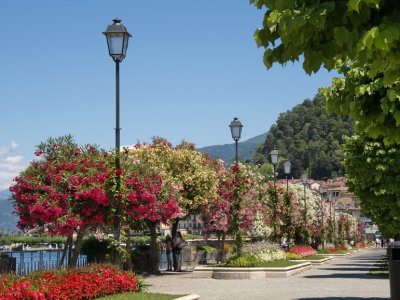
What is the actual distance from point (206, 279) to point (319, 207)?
47.2 metres

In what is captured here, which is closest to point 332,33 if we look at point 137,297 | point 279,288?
point 137,297

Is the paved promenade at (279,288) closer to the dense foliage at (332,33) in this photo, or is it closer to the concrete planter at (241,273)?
the concrete planter at (241,273)

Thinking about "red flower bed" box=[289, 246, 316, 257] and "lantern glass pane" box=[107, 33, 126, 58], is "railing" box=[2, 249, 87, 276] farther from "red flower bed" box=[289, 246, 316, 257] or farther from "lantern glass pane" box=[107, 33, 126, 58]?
"red flower bed" box=[289, 246, 316, 257]

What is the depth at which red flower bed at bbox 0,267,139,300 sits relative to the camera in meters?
10.7

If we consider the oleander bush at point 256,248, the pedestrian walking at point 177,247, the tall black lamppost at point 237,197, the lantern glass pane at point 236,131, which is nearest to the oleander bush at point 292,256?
the oleander bush at point 256,248

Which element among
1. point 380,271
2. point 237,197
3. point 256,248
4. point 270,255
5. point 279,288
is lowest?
point 380,271

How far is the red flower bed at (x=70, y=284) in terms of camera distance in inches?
422

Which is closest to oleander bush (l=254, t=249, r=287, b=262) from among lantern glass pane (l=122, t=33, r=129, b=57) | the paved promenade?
the paved promenade

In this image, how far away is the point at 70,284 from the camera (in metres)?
11.9

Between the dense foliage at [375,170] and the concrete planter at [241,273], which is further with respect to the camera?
the concrete planter at [241,273]

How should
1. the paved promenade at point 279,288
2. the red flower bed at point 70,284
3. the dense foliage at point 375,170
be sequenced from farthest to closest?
the dense foliage at point 375,170, the paved promenade at point 279,288, the red flower bed at point 70,284

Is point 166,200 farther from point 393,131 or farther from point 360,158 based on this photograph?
point 393,131

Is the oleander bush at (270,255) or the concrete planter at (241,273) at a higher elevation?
the oleander bush at (270,255)

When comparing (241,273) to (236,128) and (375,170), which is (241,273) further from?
(375,170)
